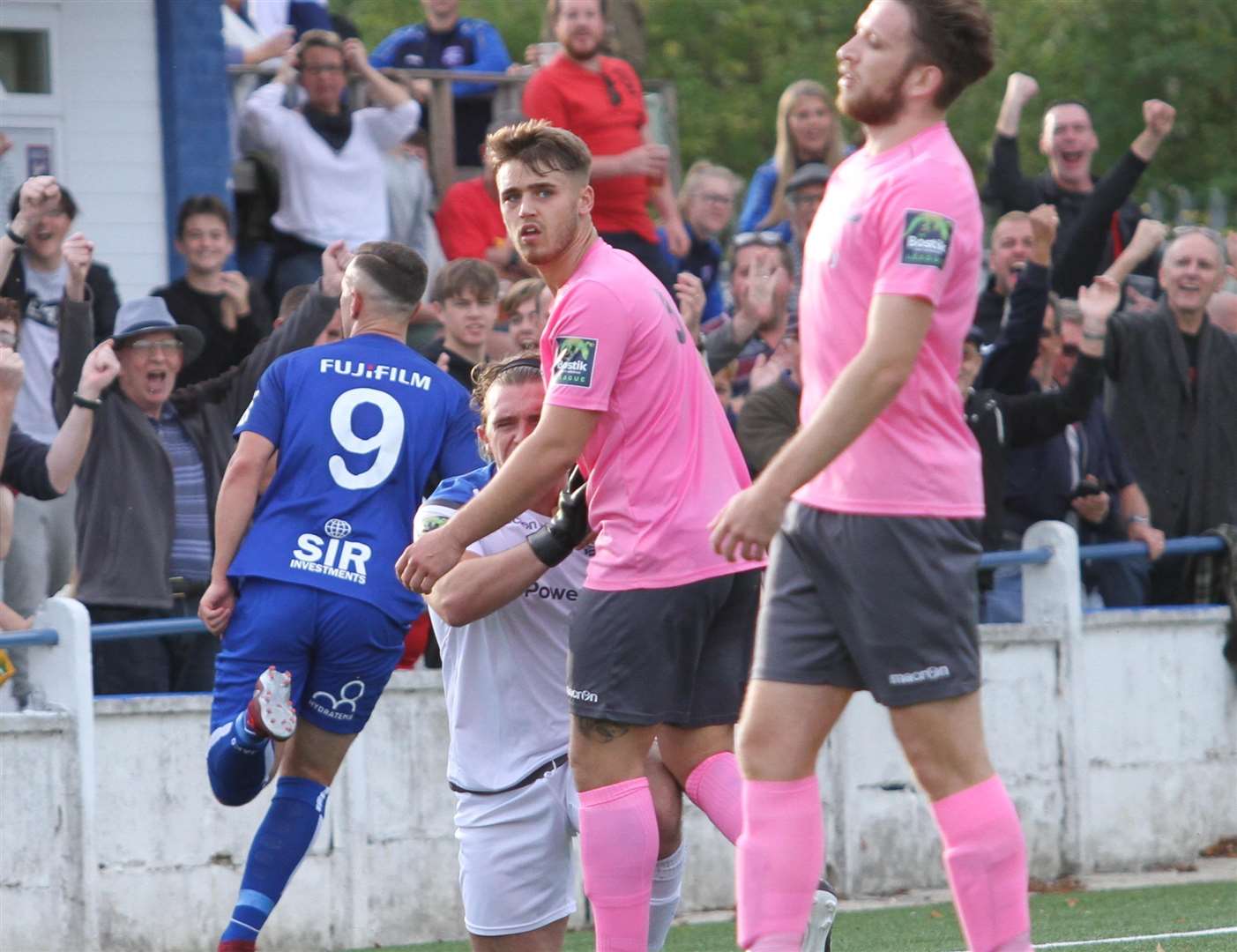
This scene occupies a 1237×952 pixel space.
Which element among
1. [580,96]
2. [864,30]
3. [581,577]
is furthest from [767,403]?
[864,30]

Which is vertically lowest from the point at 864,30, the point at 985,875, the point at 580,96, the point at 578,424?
the point at 985,875

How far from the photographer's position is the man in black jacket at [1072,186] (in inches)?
458

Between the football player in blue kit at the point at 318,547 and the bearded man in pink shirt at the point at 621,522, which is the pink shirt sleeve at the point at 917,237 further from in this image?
the football player in blue kit at the point at 318,547

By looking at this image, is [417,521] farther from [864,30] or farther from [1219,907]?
[1219,907]

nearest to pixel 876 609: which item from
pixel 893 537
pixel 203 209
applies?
pixel 893 537

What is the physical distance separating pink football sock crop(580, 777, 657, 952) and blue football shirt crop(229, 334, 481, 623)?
189 cm

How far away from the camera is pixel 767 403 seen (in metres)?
9.70

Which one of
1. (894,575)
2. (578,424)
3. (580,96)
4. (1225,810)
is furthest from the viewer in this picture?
(580,96)

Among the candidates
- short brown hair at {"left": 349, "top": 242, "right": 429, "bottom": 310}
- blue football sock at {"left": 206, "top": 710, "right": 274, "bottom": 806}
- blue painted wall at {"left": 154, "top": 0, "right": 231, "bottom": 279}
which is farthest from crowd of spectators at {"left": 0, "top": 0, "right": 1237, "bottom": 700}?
blue football sock at {"left": 206, "top": 710, "right": 274, "bottom": 806}

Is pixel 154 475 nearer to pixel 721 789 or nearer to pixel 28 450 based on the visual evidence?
pixel 28 450

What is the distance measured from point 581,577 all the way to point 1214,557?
230 inches

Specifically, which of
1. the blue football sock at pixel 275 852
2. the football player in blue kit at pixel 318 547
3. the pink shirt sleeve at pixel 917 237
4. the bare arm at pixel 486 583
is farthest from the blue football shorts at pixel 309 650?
the pink shirt sleeve at pixel 917 237

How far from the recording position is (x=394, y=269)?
7.22 m

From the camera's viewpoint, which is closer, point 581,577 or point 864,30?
point 864,30
